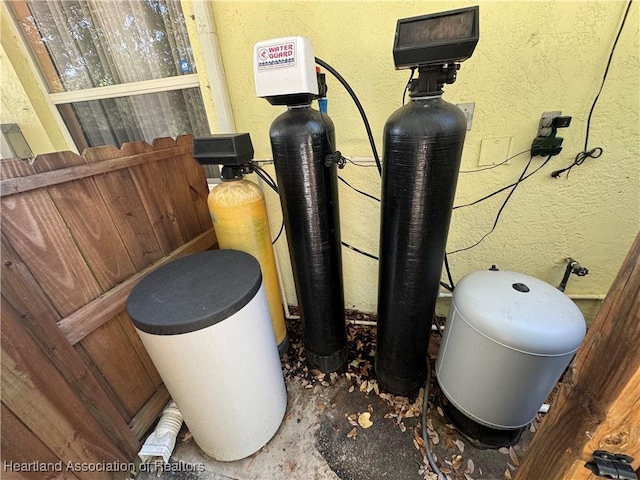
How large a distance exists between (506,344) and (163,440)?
153 centimetres

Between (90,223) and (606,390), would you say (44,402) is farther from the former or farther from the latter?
(606,390)

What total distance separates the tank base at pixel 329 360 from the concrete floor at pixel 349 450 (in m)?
0.13

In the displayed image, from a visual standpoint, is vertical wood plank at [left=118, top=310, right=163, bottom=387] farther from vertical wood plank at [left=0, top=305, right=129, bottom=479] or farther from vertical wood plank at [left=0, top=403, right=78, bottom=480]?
vertical wood plank at [left=0, top=403, right=78, bottom=480]

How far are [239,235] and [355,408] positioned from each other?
1110 mm

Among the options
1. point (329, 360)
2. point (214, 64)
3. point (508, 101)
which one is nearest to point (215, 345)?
point (329, 360)

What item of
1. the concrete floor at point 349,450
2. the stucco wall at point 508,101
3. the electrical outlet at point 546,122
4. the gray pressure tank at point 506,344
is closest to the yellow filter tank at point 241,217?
the stucco wall at point 508,101

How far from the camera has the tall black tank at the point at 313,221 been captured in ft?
3.58

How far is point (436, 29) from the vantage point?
2.76 ft

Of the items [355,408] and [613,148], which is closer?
[613,148]

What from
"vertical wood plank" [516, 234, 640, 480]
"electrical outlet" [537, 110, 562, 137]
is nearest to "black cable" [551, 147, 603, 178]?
"electrical outlet" [537, 110, 562, 137]

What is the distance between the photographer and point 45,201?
925 millimetres

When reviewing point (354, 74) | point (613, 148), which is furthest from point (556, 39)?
point (354, 74)

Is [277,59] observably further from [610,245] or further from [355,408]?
[610,245]

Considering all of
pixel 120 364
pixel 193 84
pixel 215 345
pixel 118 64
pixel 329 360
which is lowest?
pixel 329 360
